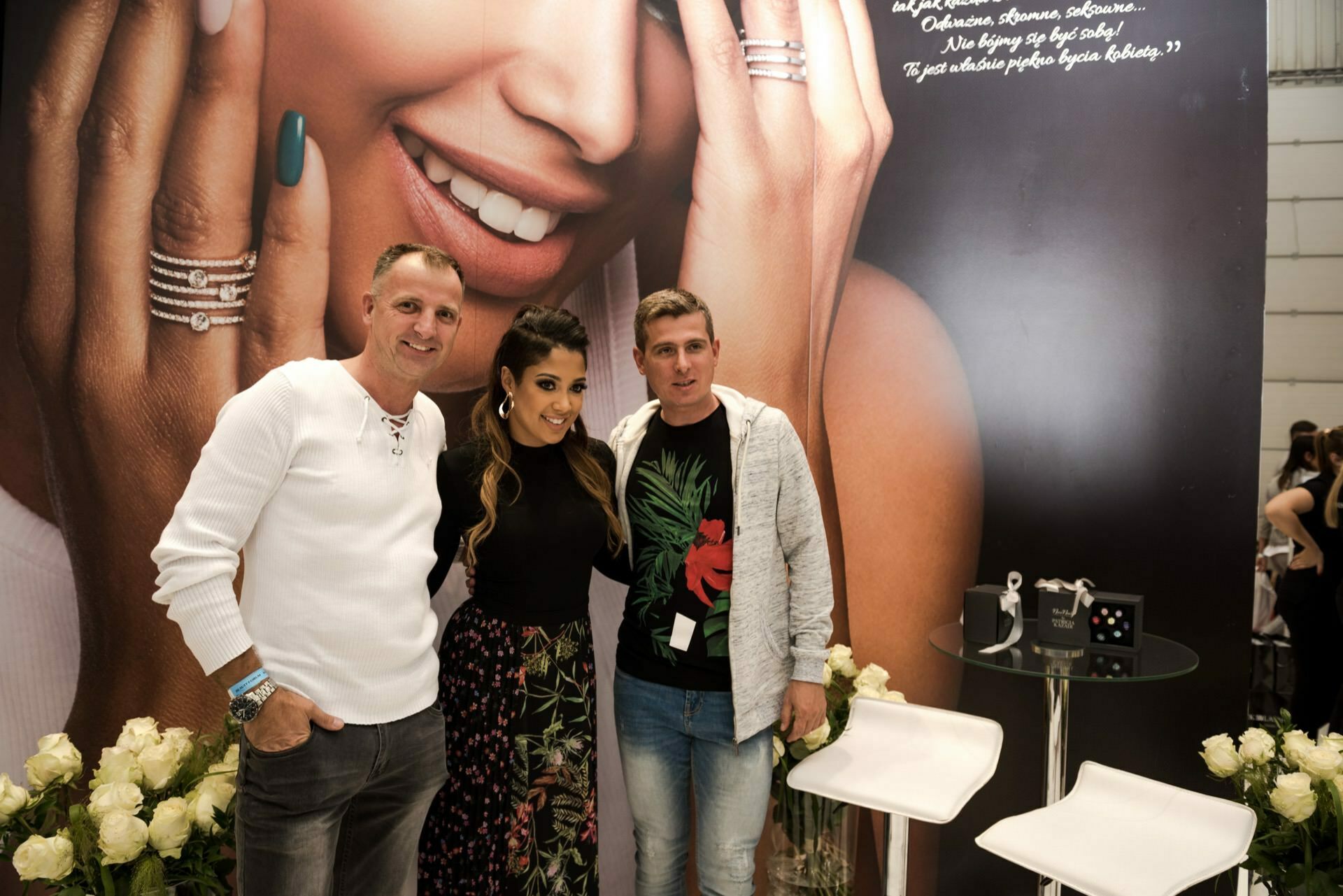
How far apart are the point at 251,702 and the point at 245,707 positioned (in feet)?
0.05

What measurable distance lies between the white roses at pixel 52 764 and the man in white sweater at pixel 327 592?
675 millimetres

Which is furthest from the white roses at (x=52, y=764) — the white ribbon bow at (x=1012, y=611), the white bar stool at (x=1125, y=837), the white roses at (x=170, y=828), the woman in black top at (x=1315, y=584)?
the woman in black top at (x=1315, y=584)

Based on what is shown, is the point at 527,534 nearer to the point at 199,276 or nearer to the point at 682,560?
the point at 682,560

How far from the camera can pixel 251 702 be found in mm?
1534

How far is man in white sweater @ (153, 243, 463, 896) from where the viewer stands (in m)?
1.55

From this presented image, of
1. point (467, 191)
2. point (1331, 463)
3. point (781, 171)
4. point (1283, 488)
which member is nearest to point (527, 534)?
point (467, 191)

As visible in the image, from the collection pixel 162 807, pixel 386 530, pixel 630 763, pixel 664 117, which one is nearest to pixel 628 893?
pixel 630 763

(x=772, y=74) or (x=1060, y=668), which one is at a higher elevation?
(x=772, y=74)

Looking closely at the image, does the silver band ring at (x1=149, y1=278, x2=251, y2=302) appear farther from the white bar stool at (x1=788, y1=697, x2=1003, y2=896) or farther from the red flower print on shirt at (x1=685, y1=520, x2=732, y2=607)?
the white bar stool at (x1=788, y1=697, x2=1003, y2=896)

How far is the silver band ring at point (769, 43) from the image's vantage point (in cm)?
292

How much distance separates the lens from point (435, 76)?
9.30ft

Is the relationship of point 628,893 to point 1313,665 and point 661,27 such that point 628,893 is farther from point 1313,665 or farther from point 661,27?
point 1313,665

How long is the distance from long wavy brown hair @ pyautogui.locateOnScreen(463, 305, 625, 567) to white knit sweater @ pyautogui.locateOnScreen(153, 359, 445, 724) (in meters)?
0.18

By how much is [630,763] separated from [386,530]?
814 mm
